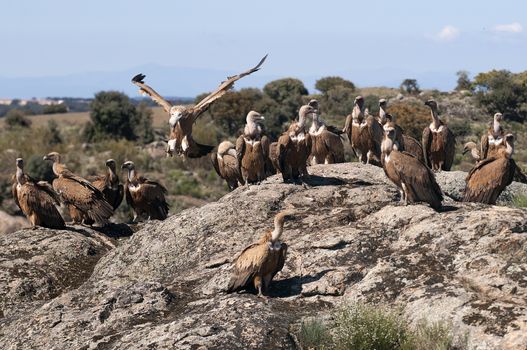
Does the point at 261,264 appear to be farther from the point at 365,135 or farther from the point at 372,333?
the point at 365,135

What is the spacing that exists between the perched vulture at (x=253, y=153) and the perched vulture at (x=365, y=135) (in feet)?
9.84

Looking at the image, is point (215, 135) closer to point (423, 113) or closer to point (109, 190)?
point (423, 113)

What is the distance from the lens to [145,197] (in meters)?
18.1

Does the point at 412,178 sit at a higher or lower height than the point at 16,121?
higher

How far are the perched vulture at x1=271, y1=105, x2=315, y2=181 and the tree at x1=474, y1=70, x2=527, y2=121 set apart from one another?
4166cm

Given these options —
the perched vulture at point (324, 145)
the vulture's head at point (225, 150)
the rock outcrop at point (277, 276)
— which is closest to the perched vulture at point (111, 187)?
the vulture's head at point (225, 150)

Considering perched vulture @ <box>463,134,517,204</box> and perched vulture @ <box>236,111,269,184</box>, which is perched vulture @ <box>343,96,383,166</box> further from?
perched vulture @ <box>463,134,517,204</box>

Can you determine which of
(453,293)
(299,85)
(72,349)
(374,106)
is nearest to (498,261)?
(453,293)

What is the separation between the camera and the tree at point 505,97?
183 feet

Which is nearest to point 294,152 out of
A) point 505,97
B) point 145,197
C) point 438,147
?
point 145,197

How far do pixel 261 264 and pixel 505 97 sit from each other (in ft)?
156

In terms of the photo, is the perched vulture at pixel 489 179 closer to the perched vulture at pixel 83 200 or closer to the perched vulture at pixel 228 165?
the perched vulture at pixel 228 165

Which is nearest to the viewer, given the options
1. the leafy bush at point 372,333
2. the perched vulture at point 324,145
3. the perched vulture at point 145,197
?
the leafy bush at point 372,333

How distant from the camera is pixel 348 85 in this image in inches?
3054
